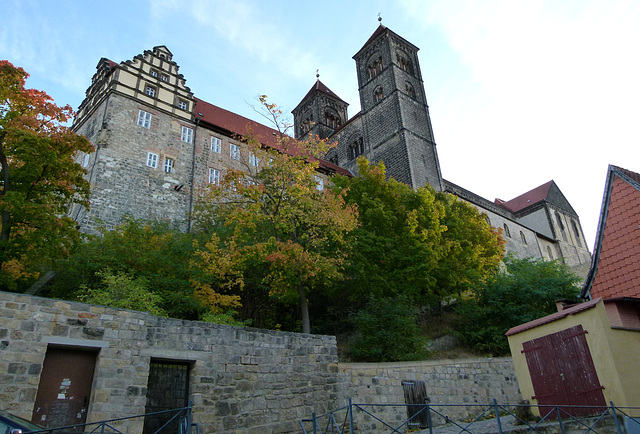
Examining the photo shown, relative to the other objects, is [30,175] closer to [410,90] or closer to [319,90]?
[410,90]

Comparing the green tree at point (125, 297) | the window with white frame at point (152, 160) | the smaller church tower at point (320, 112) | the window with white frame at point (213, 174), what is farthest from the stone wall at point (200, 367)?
A: the smaller church tower at point (320, 112)

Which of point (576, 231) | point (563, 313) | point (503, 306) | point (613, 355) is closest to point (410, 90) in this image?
point (503, 306)

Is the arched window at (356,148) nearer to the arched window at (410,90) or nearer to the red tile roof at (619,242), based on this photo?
the arched window at (410,90)

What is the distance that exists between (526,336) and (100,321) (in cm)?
1043

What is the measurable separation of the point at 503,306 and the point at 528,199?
41.6m

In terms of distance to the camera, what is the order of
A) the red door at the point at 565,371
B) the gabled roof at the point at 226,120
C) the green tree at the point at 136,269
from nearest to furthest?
the red door at the point at 565,371 < the green tree at the point at 136,269 < the gabled roof at the point at 226,120

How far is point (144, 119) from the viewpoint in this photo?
81.0ft

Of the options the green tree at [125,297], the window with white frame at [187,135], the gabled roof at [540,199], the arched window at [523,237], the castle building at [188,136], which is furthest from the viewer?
the gabled roof at [540,199]

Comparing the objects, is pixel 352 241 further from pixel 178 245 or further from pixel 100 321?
pixel 100 321

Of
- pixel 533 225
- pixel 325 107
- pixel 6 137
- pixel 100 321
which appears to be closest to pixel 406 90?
pixel 325 107

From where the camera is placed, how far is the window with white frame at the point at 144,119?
2448 cm

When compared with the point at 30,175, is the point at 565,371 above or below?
below

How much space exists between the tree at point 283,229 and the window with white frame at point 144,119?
995cm

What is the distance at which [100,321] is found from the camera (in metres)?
8.32
